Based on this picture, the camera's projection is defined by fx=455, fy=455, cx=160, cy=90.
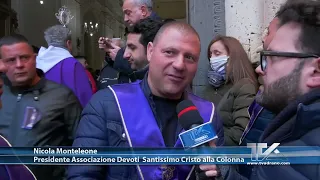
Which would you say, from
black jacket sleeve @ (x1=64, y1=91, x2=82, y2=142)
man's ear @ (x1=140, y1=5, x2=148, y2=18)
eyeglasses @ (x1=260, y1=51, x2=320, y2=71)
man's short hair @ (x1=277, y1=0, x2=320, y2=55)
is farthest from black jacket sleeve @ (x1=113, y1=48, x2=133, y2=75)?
man's short hair @ (x1=277, y1=0, x2=320, y2=55)

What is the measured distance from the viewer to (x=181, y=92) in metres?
2.29

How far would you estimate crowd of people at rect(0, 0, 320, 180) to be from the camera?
5.65ft

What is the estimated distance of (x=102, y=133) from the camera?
2.08 metres

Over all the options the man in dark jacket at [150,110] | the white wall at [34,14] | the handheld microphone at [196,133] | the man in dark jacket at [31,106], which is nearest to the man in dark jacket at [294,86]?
the handheld microphone at [196,133]

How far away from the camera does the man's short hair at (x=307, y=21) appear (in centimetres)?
174

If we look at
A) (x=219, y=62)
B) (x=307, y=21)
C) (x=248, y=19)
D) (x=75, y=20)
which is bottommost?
(x=219, y=62)

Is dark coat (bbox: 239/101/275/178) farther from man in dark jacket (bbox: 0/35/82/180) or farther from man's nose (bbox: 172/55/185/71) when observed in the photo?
man in dark jacket (bbox: 0/35/82/180)

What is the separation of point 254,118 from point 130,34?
4.00 ft

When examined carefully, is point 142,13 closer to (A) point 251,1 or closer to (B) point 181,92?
(A) point 251,1

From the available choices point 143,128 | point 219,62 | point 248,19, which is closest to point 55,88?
point 143,128

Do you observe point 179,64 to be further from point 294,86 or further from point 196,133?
point 294,86

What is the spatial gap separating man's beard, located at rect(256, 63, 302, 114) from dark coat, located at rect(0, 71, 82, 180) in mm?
1193

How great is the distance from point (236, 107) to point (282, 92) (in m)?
1.75

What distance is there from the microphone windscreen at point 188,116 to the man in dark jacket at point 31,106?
2.79ft
